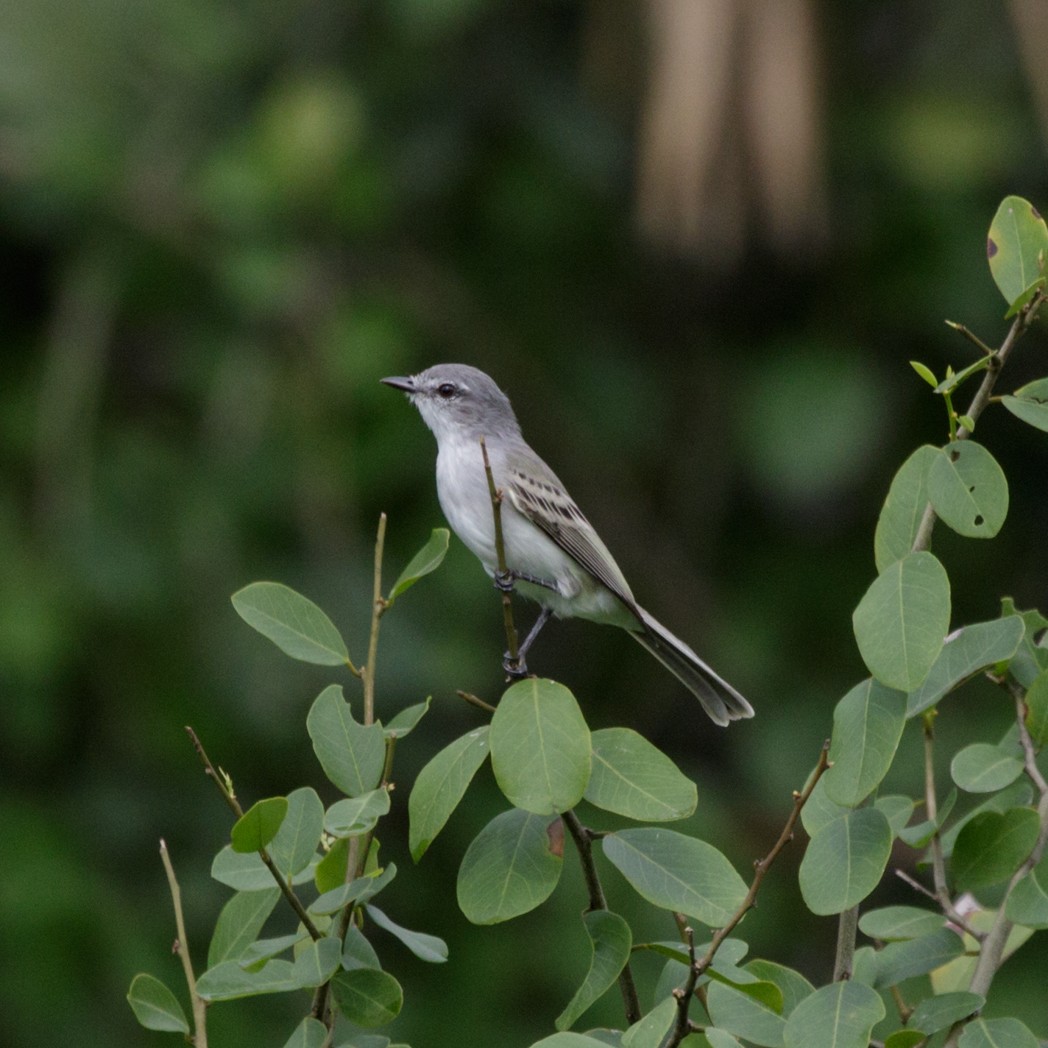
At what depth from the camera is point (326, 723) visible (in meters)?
1.71

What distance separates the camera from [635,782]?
1.74 metres

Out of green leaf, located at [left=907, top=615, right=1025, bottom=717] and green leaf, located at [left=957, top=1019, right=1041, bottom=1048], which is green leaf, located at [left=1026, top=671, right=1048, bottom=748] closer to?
green leaf, located at [left=907, top=615, right=1025, bottom=717]

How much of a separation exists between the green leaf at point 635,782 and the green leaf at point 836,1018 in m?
0.24

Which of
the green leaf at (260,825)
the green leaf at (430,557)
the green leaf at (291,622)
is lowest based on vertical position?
the green leaf at (260,825)

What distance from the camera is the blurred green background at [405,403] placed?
18.9ft

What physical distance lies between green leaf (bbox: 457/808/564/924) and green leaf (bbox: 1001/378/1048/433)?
67 centimetres

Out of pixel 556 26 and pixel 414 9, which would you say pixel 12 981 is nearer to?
pixel 414 9

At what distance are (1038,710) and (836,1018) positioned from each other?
44 centimetres

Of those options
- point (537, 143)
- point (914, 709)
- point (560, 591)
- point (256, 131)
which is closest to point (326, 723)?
point (914, 709)

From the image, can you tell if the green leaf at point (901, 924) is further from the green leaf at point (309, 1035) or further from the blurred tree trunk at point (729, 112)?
the blurred tree trunk at point (729, 112)

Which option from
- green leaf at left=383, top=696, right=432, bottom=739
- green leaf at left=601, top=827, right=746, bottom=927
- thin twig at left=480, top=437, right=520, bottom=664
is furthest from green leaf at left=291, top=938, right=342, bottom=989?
thin twig at left=480, top=437, right=520, bottom=664

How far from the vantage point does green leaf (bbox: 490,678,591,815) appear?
1.63 metres

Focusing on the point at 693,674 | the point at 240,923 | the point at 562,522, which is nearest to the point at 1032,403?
the point at 240,923

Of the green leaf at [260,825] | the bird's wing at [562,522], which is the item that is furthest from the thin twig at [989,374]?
the bird's wing at [562,522]
